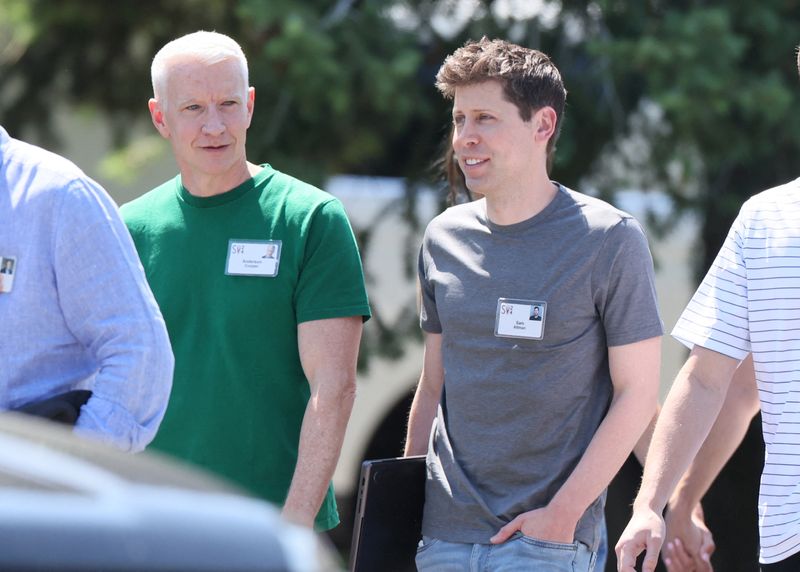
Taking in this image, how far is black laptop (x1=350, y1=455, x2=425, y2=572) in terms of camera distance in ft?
10.6

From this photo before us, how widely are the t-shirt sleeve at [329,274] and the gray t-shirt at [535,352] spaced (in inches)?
11.7

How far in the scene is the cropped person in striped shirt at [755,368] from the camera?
9.50 feet

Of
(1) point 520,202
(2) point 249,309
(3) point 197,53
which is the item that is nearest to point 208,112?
(3) point 197,53

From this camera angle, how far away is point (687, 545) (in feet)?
10.6

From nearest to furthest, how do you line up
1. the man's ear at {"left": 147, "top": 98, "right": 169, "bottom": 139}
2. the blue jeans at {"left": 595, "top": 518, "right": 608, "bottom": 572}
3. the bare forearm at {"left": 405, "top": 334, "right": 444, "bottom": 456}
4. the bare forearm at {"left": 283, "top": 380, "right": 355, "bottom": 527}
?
the blue jeans at {"left": 595, "top": 518, "right": 608, "bottom": 572}, the bare forearm at {"left": 283, "top": 380, "right": 355, "bottom": 527}, the bare forearm at {"left": 405, "top": 334, "right": 444, "bottom": 456}, the man's ear at {"left": 147, "top": 98, "right": 169, "bottom": 139}

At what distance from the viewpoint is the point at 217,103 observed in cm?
347

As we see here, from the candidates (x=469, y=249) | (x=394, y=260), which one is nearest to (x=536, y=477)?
(x=469, y=249)

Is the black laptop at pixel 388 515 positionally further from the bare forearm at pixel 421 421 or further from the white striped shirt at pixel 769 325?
the white striped shirt at pixel 769 325

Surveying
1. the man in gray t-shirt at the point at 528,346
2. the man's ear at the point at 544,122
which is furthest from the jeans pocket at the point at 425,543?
the man's ear at the point at 544,122

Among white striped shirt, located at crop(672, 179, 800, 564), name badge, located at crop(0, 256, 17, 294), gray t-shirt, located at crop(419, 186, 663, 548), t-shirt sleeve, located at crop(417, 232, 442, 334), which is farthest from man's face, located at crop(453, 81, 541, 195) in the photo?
name badge, located at crop(0, 256, 17, 294)

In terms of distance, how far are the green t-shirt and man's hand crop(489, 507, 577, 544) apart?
0.59 m

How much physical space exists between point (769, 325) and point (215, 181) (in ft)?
4.57

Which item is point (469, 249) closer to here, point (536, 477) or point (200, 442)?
point (536, 477)

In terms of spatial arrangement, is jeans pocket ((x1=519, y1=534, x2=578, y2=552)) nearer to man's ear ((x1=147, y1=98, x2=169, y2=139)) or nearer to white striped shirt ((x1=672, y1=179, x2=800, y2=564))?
white striped shirt ((x1=672, y1=179, x2=800, y2=564))
